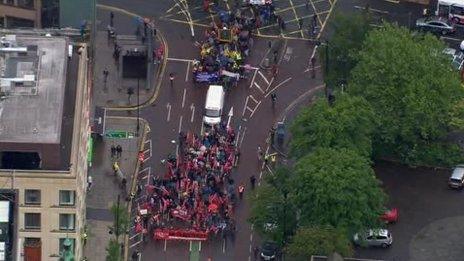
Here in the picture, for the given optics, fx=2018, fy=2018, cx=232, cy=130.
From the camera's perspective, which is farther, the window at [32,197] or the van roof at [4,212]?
the van roof at [4,212]

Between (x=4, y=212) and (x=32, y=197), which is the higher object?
(x=32, y=197)

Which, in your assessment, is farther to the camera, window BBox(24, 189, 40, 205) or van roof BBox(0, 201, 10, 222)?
van roof BBox(0, 201, 10, 222)

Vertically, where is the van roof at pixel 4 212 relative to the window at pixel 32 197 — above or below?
below

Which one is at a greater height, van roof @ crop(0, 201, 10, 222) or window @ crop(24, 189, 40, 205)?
window @ crop(24, 189, 40, 205)
